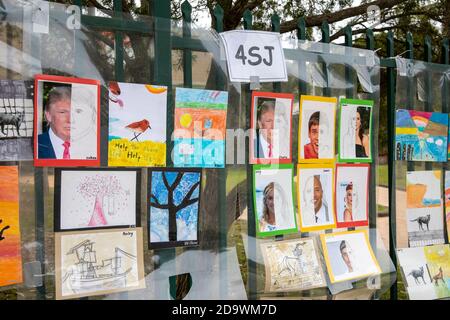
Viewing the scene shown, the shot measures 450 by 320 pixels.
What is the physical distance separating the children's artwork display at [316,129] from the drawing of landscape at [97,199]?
3.11 ft

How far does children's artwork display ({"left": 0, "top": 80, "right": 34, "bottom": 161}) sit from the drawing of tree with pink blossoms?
0.25 m

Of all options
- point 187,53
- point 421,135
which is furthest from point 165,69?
point 421,135

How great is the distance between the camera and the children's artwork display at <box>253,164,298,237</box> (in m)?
2.52

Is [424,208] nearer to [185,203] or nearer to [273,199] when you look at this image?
[273,199]

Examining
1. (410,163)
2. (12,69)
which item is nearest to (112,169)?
(12,69)

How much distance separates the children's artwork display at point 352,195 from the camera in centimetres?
280

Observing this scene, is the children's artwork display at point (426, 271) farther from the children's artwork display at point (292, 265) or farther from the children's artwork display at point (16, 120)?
the children's artwork display at point (16, 120)

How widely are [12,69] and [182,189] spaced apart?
875 mm

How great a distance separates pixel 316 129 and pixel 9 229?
1.58 m

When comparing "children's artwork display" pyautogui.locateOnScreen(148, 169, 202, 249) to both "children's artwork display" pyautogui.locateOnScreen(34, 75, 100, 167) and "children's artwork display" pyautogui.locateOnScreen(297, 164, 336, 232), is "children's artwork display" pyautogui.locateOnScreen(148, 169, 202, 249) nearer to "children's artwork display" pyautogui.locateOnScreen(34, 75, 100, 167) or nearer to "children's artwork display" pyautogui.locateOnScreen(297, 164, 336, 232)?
"children's artwork display" pyautogui.locateOnScreen(34, 75, 100, 167)

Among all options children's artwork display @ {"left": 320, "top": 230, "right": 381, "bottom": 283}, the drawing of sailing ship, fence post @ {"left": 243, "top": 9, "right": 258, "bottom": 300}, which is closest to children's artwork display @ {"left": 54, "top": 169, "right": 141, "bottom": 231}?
the drawing of sailing ship

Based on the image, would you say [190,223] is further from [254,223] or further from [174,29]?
[174,29]

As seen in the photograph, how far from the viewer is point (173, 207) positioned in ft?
7.57

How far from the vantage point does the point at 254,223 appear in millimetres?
2518
